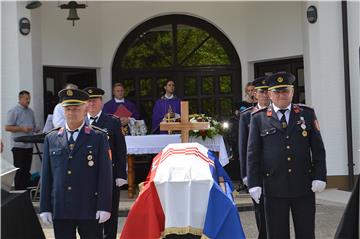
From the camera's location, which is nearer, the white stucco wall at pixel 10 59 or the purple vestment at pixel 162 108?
the white stucco wall at pixel 10 59

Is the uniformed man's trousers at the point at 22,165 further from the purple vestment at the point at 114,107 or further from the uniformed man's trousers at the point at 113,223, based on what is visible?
the uniformed man's trousers at the point at 113,223

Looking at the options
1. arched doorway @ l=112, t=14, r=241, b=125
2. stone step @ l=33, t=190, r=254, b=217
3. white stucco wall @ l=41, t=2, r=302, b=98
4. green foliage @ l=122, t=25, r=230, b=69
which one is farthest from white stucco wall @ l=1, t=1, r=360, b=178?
stone step @ l=33, t=190, r=254, b=217

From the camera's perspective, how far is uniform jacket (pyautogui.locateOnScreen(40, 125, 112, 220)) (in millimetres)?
4875

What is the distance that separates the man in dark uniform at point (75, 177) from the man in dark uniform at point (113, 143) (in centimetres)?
117

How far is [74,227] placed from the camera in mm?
5000

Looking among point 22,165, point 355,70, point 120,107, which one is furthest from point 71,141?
point 355,70

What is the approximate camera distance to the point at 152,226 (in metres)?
5.13

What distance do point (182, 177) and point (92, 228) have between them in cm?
89

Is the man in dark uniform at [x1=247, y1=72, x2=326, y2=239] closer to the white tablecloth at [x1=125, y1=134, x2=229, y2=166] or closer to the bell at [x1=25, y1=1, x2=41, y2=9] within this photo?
the white tablecloth at [x1=125, y1=134, x2=229, y2=166]

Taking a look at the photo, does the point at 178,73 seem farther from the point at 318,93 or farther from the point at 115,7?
the point at 318,93

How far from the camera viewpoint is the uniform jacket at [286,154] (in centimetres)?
525

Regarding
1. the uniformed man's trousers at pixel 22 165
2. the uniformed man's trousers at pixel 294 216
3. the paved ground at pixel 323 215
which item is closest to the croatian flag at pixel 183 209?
the uniformed man's trousers at pixel 294 216

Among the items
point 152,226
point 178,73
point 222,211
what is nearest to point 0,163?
point 152,226

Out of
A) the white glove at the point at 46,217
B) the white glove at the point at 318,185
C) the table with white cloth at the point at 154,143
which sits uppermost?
the table with white cloth at the point at 154,143
